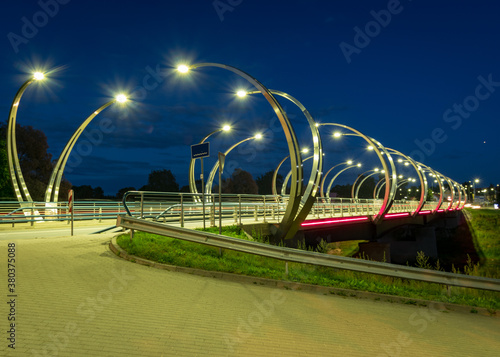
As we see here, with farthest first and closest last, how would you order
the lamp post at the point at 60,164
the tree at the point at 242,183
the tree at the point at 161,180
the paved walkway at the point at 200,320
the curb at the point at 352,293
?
1. the tree at the point at 161,180
2. the tree at the point at 242,183
3. the lamp post at the point at 60,164
4. the curb at the point at 352,293
5. the paved walkway at the point at 200,320

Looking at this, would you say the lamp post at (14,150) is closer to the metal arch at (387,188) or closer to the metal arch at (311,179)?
the metal arch at (311,179)

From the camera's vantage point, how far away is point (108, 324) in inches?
183

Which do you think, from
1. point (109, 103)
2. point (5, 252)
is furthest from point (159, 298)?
point (109, 103)

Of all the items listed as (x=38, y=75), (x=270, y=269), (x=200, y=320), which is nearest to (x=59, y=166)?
(x=38, y=75)

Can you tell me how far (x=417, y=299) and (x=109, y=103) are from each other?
18.0m

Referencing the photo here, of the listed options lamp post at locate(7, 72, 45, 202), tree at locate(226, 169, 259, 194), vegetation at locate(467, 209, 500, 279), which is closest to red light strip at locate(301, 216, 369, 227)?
lamp post at locate(7, 72, 45, 202)

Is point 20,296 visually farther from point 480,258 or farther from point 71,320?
point 480,258

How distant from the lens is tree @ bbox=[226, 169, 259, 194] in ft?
357

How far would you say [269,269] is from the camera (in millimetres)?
8867

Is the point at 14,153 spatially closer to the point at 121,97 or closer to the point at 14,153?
the point at 14,153

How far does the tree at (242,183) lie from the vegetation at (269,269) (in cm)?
9731

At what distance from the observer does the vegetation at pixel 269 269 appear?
8055mm

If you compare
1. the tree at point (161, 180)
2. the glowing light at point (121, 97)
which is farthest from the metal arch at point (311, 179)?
the tree at point (161, 180)

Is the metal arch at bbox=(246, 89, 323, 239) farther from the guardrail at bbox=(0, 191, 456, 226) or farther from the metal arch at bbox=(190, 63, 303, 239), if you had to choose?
the guardrail at bbox=(0, 191, 456, 226)
